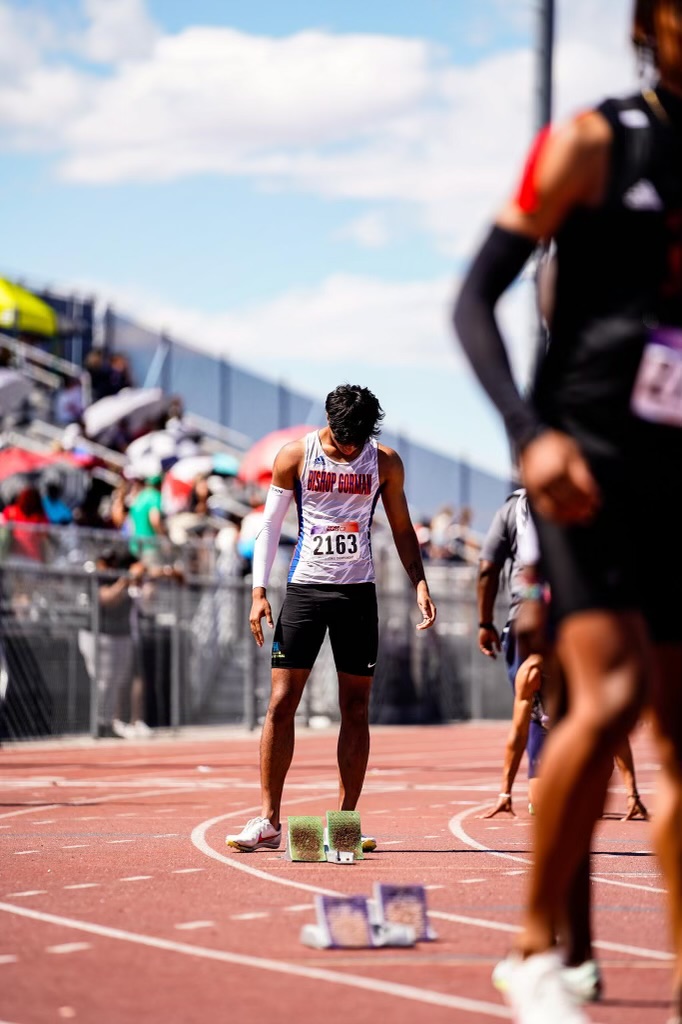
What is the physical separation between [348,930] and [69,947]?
2.87 feet

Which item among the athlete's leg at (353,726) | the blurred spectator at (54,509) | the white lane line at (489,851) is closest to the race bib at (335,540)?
the athlete's leg at (353,726)

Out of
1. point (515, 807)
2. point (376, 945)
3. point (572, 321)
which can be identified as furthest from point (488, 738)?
point (572, 321)

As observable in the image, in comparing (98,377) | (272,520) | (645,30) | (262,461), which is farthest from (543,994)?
(98,377)

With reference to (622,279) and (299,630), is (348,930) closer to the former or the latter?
(622,279)

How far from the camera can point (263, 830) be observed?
848 cm

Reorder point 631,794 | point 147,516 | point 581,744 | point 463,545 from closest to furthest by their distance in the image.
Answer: point 581,744
point 631,794
point 147,516
point 463,545

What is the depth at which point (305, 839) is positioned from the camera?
8.17 metres

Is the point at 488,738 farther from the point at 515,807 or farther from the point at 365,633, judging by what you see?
the point at 365,633

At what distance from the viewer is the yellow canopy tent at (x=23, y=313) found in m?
29.5

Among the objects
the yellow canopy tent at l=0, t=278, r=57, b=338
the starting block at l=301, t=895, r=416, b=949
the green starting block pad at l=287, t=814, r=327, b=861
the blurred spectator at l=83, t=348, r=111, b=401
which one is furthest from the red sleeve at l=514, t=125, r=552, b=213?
the yellow canopy tent at l=0, t=278, r=57, b=338

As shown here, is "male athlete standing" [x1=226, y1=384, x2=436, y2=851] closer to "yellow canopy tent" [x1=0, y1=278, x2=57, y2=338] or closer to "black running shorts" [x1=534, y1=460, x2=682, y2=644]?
"black running shorts" [x1=534, y1=460, x2=682, y2=644]

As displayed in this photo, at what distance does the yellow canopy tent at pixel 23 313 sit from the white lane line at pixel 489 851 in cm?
1963

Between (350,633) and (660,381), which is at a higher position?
(660,381)

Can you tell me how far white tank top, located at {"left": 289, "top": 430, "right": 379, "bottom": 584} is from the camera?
29.3ft
